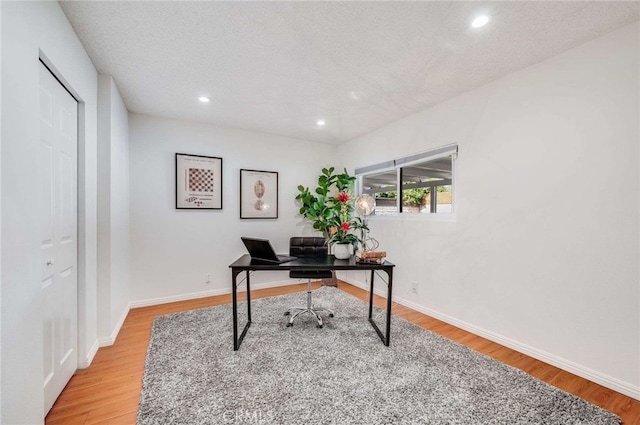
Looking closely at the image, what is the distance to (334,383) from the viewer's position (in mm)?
1830

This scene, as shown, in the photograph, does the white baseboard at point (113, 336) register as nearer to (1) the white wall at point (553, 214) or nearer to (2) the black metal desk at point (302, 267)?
(2) the black metal desk at point (302, 267)

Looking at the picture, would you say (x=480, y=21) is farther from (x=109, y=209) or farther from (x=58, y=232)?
(x=109, y=209)

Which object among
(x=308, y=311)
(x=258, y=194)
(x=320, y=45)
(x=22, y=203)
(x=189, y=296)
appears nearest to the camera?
(x=22, y=203)

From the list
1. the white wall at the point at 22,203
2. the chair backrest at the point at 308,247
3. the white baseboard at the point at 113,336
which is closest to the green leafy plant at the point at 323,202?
the chair backrest at the point at 308,247

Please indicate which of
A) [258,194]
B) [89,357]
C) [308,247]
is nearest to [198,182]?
[258,194]

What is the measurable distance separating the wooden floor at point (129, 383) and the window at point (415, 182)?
4.78ft

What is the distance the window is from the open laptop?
1.91 metres

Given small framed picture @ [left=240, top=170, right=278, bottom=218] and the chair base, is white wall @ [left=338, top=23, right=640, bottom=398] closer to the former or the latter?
the chair base

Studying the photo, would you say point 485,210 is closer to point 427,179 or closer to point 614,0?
point 427,179

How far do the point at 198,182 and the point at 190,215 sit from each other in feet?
1.58

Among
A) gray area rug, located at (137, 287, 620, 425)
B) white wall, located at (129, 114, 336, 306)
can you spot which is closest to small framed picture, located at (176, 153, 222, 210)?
white wall, located at (129, 114, 336, 306)

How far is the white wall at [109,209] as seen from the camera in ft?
7.68

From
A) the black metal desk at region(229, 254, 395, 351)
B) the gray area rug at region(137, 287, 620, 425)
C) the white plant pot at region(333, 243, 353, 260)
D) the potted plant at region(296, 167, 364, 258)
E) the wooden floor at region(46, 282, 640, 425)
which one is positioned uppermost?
the potted plant at region(296, 167, 364, 258)

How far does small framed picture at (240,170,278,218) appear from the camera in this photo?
4.05 m
